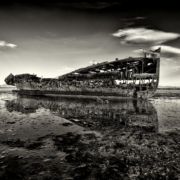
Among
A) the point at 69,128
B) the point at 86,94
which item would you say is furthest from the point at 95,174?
Result: the point at 86,94

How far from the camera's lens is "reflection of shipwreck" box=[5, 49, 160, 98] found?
32350 millimetres

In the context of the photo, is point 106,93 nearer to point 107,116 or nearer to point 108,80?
point 108,80

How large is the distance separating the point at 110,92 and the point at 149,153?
93.9 ft

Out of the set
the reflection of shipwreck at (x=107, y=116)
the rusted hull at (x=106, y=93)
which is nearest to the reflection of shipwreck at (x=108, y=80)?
the rusted hull at (x=106, y=93)

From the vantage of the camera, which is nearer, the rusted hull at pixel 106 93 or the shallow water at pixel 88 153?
the shallow water at pixel 88 153

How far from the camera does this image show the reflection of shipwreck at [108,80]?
32350mm

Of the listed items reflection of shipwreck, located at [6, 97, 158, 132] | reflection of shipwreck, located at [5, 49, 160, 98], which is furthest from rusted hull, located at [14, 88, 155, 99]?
reflection of shipwreck, located at [6, 97, 158, 132]

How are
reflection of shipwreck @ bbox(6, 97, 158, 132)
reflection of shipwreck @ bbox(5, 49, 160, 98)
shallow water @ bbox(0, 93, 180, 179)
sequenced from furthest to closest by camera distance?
1. reflection of shipwreck @ bbox(5, 49, 160, 98)
2. reflection of shipwreck @ bbox(6, 97, 158, 132)
3. shallow water @ bbox(0, 93, 180, 179)

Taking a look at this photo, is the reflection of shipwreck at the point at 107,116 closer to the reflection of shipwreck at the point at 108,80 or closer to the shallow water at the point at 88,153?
the shallow water at the point at 88,153

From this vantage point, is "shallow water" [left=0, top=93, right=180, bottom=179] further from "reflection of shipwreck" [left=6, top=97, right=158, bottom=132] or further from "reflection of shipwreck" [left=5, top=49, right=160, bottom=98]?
"reflection of shipwreck" [left=5, top=49, right=160, bottom=98]

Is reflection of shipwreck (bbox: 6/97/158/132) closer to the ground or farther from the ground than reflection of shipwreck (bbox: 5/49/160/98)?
closer to the ground

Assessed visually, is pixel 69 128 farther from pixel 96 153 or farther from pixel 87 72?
pixel 87 72

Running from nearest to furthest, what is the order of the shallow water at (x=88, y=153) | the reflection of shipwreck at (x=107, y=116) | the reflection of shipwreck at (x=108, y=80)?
the shallow water at (x=88, y=153)
the reflection of shipwreck at (x=107, y=116)
the reflection of shipwreck at (x=108, y=80)

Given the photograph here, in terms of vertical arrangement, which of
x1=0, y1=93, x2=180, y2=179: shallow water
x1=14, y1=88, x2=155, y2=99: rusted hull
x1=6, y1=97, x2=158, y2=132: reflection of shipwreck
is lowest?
x1=0, y1=93, x2=180, y2=179: shallow water
